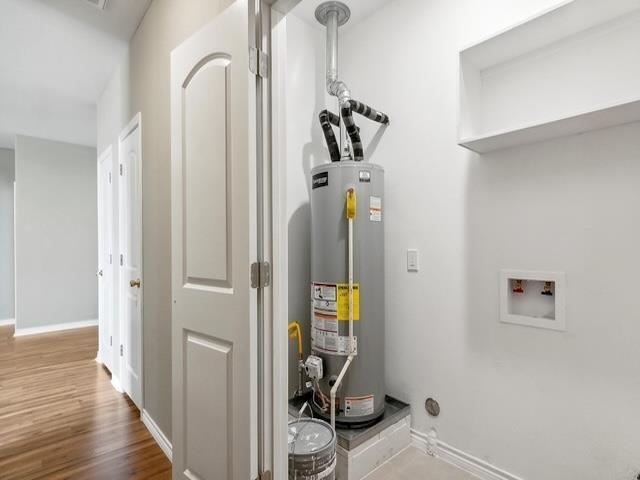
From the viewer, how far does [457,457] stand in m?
1.87

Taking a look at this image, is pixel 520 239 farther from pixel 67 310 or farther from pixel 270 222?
pixel 67 310

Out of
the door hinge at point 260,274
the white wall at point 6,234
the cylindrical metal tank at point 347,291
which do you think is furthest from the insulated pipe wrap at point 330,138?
the white wall at point 6,234

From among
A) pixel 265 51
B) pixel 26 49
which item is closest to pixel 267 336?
pixel 265 51

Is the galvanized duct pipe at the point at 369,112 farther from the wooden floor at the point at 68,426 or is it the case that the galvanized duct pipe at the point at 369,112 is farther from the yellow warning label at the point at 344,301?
the wooden floor at the point at 68,426

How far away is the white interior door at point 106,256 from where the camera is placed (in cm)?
326

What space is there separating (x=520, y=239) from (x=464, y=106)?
0.72 metres

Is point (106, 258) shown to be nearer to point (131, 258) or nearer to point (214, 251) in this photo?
point (131, 258)

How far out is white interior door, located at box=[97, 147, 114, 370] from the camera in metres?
3.26

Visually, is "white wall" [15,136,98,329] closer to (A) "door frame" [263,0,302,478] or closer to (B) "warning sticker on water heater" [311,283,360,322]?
(B) "warning sticker on water heater" [311,283,360,322]

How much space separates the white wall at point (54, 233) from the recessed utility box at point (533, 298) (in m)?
5.70

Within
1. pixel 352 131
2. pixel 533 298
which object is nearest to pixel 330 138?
pixel 352 131

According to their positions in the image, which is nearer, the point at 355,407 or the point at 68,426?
the point at 355,407

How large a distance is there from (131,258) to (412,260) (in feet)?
6.85

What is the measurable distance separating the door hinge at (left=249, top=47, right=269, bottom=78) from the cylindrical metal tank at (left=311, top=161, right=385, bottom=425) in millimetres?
736
